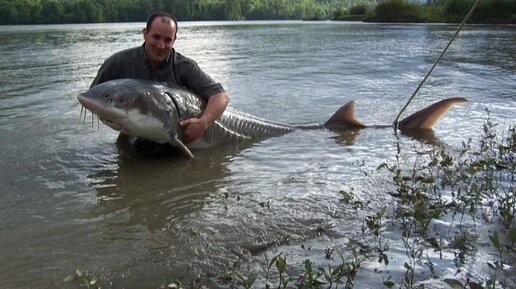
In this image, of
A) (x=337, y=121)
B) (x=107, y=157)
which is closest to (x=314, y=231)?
(x=107, y=157)

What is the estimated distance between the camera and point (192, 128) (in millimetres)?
4957

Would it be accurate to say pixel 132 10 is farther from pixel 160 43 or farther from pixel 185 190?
pixel 185 190

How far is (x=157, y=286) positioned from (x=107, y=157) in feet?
9.27

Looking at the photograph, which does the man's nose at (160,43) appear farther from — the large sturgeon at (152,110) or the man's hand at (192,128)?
the man's hand at (192,128)

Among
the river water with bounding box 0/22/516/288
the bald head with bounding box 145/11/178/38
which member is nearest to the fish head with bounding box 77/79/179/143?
the river water with bounding box 0/22/516/288

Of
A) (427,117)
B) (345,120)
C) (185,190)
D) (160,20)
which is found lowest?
(185,190)

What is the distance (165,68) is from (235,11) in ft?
413

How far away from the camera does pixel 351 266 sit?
2.56 metres

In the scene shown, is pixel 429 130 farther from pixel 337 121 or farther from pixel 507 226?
pixel 507 226

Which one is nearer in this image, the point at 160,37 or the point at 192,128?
the point at 160,37

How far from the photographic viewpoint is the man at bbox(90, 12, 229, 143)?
4.82 metres

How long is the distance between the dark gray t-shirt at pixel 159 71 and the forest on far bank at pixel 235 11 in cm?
4037

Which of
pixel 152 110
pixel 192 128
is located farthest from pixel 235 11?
pixel 152 110

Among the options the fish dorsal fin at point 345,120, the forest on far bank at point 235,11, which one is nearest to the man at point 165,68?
the fish dorsal fin at point 345,120
